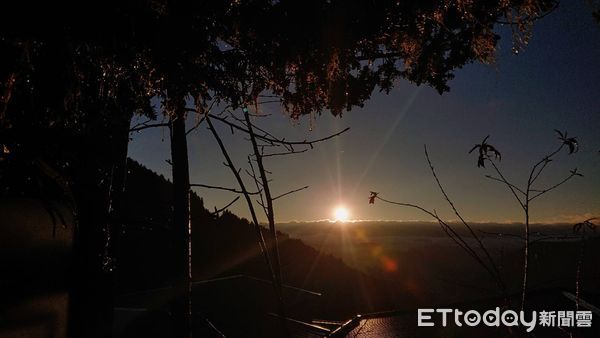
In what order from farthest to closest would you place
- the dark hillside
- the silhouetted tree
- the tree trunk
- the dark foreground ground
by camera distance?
the dark hillside → the tree trunk → the dark foreground ground → the silhouetted tree

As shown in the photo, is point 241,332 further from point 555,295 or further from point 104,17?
point 555,295

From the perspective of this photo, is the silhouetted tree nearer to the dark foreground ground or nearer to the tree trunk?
the tree trunk

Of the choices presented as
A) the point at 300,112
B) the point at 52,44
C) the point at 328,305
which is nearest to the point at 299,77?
the point at 300,112

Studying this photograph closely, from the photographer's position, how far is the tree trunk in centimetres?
379

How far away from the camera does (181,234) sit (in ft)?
12.8

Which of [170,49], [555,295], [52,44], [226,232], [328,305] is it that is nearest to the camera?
[52,44]

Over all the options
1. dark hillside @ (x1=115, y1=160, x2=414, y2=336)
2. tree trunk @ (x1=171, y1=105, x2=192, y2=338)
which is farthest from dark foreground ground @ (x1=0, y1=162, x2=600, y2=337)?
tree trunk @ (x1=171, y1=105, x2=192, y2=338)

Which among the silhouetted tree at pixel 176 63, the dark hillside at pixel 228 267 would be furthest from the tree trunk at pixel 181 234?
the dark hillside at pixel 228 267

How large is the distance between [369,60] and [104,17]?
3.13 meters

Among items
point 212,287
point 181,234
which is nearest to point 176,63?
point 181,234

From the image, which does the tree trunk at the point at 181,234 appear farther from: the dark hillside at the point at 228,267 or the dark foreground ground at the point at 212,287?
the dark hillside at the point at 228,267

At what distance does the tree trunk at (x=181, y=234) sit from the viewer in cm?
379

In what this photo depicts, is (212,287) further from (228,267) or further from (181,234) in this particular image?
(228,267)

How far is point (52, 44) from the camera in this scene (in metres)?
2.03
